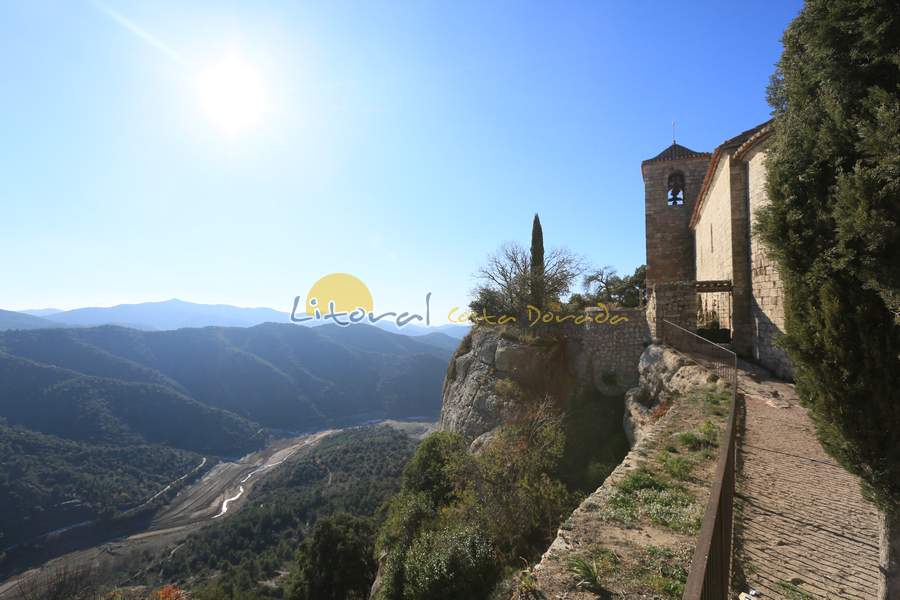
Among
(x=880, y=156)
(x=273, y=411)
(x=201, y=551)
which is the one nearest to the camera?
(x=880, y=156)

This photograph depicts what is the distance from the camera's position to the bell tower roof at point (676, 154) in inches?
818

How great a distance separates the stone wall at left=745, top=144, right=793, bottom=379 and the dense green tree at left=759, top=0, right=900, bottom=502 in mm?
8557

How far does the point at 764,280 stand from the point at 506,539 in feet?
34.5

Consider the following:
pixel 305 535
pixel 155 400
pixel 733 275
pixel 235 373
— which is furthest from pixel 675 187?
pixel 235 373

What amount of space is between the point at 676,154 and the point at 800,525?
2202 cm

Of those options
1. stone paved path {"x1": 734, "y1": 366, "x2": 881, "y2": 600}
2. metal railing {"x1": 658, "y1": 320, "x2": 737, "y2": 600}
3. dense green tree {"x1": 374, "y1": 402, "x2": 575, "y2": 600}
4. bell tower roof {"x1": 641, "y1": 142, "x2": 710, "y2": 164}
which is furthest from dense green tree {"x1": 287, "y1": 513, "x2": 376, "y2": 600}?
bell tower roof {"x1": 641, "y1": 142, "x2": 710, "y2": 164}

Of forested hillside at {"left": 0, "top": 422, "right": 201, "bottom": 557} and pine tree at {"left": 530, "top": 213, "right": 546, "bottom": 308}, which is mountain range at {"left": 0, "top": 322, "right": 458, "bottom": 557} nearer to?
forested hillside at {"left": 0, "top": 422, "right": 201, "bottom": 557}

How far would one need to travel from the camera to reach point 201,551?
48.0m

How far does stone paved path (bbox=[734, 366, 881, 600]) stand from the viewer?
3389mm

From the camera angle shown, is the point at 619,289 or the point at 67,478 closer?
the point at 619,289

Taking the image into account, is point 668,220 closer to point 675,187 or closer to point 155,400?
point 675,187

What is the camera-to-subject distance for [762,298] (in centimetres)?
1126

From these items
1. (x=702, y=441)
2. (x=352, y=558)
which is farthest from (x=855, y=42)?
(x=352, y=558)

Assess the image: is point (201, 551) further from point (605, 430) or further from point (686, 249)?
point (686, 249)
